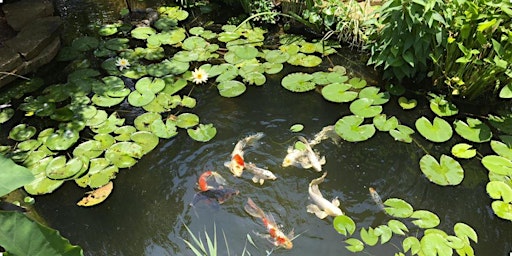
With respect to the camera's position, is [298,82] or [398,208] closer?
[398,208]

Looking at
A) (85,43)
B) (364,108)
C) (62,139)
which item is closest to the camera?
(62,139)

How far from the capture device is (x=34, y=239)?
52.6 inches

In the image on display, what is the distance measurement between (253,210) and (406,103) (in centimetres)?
152

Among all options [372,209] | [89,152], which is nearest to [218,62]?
[89,152]

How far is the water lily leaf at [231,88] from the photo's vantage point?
11.7 ft

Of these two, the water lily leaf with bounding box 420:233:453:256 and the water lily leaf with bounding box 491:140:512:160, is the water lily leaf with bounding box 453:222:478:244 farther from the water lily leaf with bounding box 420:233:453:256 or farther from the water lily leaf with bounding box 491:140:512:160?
A: the water lily leaf with bounding box 491:140:512:160

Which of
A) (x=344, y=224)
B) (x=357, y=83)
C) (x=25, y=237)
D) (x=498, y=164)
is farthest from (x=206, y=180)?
(x=498, y=164)

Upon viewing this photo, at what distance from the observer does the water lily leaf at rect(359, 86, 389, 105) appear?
3404 millimetres

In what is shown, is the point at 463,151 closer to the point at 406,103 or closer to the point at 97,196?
the point at 406,103

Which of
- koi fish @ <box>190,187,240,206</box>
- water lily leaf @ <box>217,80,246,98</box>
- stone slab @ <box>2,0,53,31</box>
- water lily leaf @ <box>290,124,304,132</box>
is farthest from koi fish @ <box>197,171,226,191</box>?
stone slab @ <box>2,0,53,31</box>

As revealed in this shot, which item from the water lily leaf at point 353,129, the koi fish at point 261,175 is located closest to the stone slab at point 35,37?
the koi fish at point 261,175

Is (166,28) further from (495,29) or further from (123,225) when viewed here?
(495,29)

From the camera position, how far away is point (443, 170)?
9.53 ft

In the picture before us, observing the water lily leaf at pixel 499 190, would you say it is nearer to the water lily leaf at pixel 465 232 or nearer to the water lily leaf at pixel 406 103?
the water lily leaf at pixel 465 232
